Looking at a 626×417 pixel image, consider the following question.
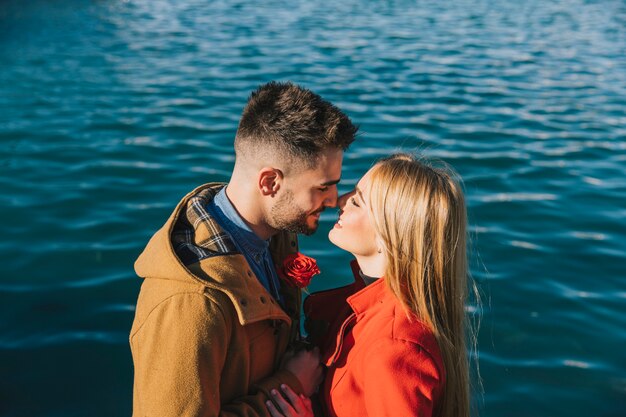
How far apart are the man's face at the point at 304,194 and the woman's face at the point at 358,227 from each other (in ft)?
0.44

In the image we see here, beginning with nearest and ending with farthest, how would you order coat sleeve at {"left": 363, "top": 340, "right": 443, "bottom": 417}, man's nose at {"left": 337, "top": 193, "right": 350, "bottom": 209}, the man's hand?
coat sleeve at {"left": 363, "top": 340, "right": 443, "bottom": 417}
the man's hand
man's nose at {"left": 337, "top": 193, "right": 350, "bottom": 209}

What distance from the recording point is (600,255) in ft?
20.2

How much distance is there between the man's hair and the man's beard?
0.17 meters

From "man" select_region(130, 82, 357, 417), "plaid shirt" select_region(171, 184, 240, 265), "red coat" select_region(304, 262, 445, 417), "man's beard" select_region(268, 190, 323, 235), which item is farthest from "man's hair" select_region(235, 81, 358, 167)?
"red coat" select_region(304, 262, 445, 417)

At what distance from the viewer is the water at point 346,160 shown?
4.89m

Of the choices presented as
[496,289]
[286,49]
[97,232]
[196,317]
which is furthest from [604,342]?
[286,49]

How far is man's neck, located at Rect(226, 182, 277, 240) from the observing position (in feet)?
9.87

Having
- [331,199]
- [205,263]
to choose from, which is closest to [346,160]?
[331,199]

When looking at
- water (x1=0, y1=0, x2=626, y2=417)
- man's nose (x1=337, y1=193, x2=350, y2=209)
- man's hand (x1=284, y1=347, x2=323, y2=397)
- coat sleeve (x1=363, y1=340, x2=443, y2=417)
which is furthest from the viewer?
water (x1=0, y1=0, x2=626, y2=417)

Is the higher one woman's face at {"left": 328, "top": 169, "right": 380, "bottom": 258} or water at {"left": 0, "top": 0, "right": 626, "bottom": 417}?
woman's face at {"left": 328, "top": 169, "right": 380, "bottom": 258}

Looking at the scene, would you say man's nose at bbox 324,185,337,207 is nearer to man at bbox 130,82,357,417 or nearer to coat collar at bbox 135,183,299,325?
man at bbox 130,82,357,417

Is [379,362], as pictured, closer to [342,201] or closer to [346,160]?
[342,201]

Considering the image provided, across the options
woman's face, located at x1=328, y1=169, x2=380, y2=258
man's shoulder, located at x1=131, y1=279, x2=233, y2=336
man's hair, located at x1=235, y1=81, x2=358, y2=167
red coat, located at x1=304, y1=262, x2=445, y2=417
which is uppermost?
man's hair, located at x1=235, y1=81, x2=358, y2=167

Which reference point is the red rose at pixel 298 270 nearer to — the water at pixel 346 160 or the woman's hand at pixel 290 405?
the woman's hand at pixel 290 405
